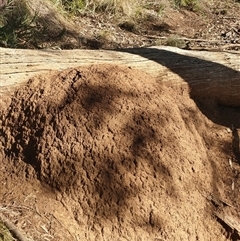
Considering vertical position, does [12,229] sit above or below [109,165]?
below

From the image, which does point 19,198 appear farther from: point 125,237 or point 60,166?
point 125,237

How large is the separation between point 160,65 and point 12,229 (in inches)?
82.7

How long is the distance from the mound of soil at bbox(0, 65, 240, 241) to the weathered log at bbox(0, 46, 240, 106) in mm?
154

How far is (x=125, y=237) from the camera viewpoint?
341cm

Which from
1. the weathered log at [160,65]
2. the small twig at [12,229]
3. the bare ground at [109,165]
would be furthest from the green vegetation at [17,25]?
the small twig at [12,229]

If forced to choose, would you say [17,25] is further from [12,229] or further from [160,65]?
[12,229]

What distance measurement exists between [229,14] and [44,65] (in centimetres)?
590

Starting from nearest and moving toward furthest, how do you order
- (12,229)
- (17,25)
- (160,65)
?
1. (12,229)
2. (160,65)
3. (17,25)

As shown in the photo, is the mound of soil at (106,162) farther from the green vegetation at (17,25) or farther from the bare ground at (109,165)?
the green vegetation at (17,25)

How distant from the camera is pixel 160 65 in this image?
4.64m

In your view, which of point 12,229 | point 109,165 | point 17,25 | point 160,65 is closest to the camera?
point 12,229

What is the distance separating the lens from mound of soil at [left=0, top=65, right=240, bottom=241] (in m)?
3.46

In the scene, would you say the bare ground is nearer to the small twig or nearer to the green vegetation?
the small twig

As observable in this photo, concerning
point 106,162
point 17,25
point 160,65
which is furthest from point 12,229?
point 17,25
